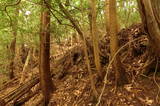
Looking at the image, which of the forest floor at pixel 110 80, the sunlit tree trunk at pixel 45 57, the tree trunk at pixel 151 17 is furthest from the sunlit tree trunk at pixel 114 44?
the sunlit tree trunk at pixel 45 57

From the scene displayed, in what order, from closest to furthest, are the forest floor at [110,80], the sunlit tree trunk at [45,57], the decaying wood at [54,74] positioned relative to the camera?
the forest floor at [110,80] → the sunlit tree trunk at [45,57] → the decaying wood at [54,74]

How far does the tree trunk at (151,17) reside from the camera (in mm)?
3329

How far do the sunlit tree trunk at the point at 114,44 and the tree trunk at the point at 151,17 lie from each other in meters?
0.59

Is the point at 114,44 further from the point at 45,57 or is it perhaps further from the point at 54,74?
the point at 54,74

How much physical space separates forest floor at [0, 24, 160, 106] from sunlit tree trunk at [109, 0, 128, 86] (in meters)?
0.18

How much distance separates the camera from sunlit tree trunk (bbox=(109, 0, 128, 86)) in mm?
3844

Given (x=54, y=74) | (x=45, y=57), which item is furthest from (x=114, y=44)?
(x=54, y=74)

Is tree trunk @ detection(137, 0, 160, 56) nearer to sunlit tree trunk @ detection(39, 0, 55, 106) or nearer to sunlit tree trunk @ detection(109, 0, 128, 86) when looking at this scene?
sunlit tree trunk @ detection(109, 0, 128, 86)

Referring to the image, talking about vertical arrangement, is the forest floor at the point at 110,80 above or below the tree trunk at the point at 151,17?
below

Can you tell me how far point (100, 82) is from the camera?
4.55 meters

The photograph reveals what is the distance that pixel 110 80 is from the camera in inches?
174

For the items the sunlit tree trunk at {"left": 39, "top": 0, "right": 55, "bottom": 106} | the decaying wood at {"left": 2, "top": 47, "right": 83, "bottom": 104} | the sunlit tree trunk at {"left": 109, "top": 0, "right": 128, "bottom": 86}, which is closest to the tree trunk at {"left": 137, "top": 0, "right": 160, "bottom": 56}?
the sunlit tree trunk at {"left": 109, "top": 0, "right": 128, "bottom": 86}

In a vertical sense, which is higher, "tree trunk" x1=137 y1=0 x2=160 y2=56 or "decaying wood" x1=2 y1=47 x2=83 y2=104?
"tree trunk" x1=137 y1=0 x2=160 y2=56

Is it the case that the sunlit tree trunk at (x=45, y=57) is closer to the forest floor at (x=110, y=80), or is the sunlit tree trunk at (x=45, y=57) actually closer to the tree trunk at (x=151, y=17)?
the forest floor at (x=110, y=80)
